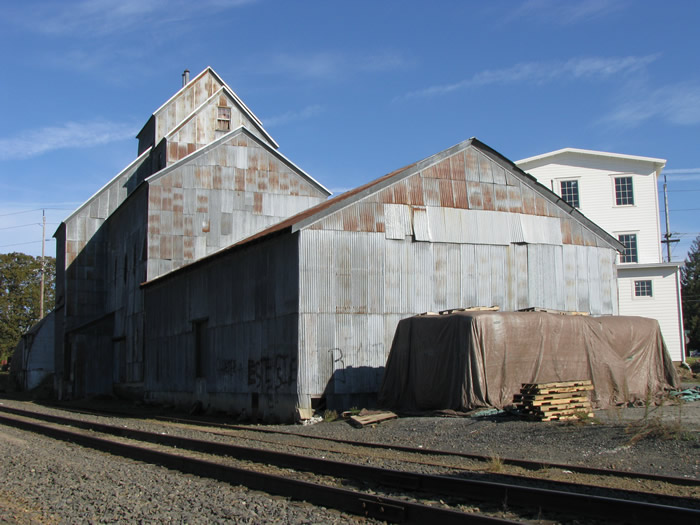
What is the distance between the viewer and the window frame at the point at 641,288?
36625 mm

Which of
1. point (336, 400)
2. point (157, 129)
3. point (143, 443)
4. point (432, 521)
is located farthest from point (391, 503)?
point (157, 129)

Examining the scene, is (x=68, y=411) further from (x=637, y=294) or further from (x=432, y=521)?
→ (x=637, y=294)

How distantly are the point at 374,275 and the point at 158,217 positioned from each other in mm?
13229

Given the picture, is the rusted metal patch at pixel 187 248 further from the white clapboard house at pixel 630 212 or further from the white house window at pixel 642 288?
the white house window at pixel 642 288

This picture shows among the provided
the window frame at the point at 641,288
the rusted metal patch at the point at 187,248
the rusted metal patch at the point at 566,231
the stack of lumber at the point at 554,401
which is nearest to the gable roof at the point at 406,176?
the rusted metal patch at the point at 566,231

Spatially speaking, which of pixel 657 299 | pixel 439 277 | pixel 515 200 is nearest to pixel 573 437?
pixel 439 277

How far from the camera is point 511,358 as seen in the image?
56.7ft

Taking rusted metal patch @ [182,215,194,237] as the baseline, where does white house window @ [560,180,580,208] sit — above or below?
above

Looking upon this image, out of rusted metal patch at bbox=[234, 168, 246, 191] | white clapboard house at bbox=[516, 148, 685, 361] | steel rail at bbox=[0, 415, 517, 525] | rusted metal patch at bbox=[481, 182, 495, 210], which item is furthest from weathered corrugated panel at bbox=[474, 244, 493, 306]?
white clapboard house at bbox=[516, 148, 685, 361]

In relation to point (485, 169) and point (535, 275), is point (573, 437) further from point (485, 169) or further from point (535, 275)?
point (485, 169)

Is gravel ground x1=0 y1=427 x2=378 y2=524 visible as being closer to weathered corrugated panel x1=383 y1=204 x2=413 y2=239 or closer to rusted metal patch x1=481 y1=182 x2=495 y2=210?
weathered corrugated panel x1=383 y1=204 x2=413 y2=239

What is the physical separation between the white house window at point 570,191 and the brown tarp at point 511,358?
19.5 m

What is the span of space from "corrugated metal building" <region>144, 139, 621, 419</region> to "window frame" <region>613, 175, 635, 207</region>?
14.4 meters

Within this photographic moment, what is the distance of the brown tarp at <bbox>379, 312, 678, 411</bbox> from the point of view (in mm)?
16953
